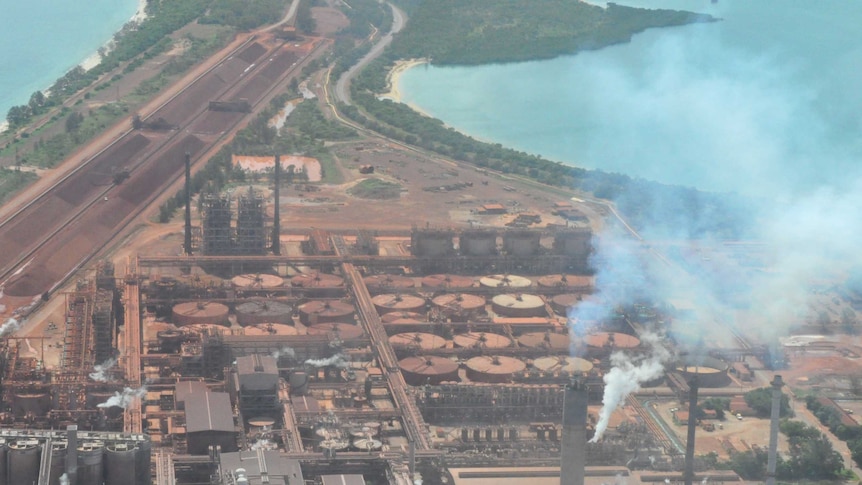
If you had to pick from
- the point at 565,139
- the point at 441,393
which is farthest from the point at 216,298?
the point at 565,139

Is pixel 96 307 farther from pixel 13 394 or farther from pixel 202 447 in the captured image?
pixel 202 447

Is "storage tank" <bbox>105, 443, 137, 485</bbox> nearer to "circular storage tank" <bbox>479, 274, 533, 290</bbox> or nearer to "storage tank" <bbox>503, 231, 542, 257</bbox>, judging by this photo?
"circular storage tank" <bbox>479, 274, 533, 290</bbox>

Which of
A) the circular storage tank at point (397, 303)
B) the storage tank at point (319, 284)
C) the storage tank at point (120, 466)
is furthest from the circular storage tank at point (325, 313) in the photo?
the storage tank at point (120, 466)

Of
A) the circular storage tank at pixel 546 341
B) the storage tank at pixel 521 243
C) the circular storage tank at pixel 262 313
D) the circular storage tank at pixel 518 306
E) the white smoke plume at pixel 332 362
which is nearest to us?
the white smoke plume at pixel 332 362

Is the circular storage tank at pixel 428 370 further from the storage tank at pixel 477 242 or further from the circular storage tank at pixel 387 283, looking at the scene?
the storage tank at pixel 477 242

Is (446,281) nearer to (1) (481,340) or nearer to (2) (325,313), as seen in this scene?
(2) (325,313)

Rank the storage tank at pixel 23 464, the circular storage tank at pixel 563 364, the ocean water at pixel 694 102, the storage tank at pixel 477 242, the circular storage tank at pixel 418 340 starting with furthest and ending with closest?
the ocean water at pixel 694 102
the storage tank at pixel 477 242
the circular storage tank at pixel 418 340
the circular storage tank at pixel 563 364
the storage tank at pixel 23 464

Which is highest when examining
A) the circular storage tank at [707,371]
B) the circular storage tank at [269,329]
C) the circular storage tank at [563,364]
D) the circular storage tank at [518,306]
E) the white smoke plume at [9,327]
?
the circular storage tank at [518,306]
